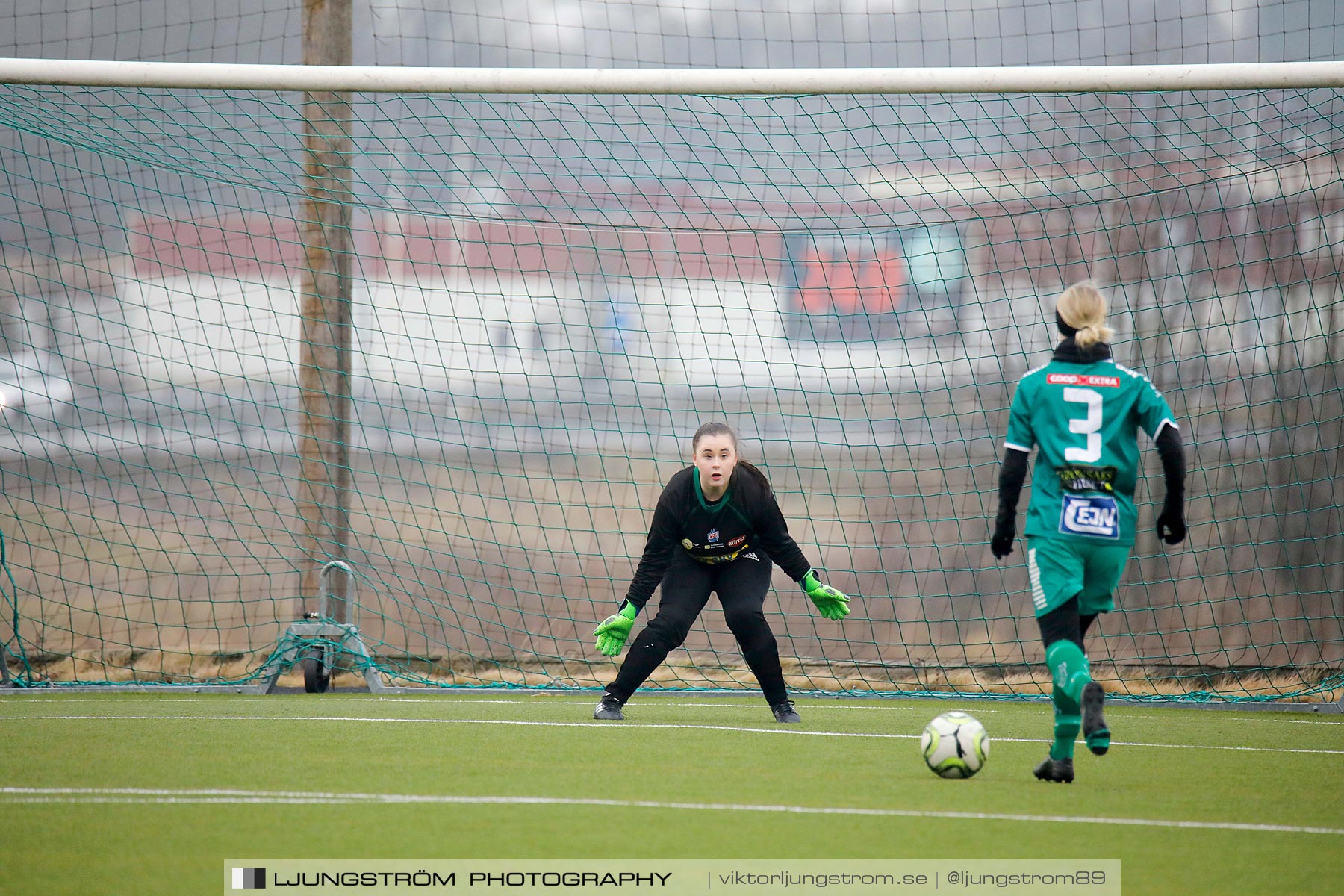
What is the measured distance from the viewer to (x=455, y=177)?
13781mm

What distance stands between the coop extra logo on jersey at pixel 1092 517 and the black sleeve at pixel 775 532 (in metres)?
1.88

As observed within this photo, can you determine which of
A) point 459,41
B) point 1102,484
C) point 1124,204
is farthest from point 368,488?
point 1102,484

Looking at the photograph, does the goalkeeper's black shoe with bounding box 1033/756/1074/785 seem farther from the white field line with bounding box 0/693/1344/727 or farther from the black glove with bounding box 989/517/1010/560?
the white field line with bounding box 0/693/1344/727

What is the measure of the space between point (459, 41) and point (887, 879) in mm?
8516

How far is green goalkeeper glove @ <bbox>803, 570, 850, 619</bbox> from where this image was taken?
597 centimetres

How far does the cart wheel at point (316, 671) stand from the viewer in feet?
25.1

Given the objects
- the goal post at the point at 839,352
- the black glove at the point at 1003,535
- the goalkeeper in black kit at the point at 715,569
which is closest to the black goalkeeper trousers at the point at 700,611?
the goalkeeper in black kit at the point at 715,569

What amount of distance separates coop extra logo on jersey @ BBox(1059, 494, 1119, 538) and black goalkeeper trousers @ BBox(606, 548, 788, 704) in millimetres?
2001

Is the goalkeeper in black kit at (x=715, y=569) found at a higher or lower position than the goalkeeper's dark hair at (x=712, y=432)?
lower

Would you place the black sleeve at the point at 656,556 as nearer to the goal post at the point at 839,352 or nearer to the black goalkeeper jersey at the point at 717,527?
the black goalkeeper jersey at the point at 717,527

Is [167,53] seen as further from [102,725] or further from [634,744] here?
[634,744]

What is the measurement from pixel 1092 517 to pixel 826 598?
6.14 feet

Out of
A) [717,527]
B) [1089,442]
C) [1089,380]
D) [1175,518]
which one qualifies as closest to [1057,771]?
[1175,518]

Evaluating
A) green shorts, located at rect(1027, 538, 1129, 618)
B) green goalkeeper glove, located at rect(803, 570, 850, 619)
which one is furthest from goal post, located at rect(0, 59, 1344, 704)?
green shorts, located at rect(1027, 538, 1129, 618)
